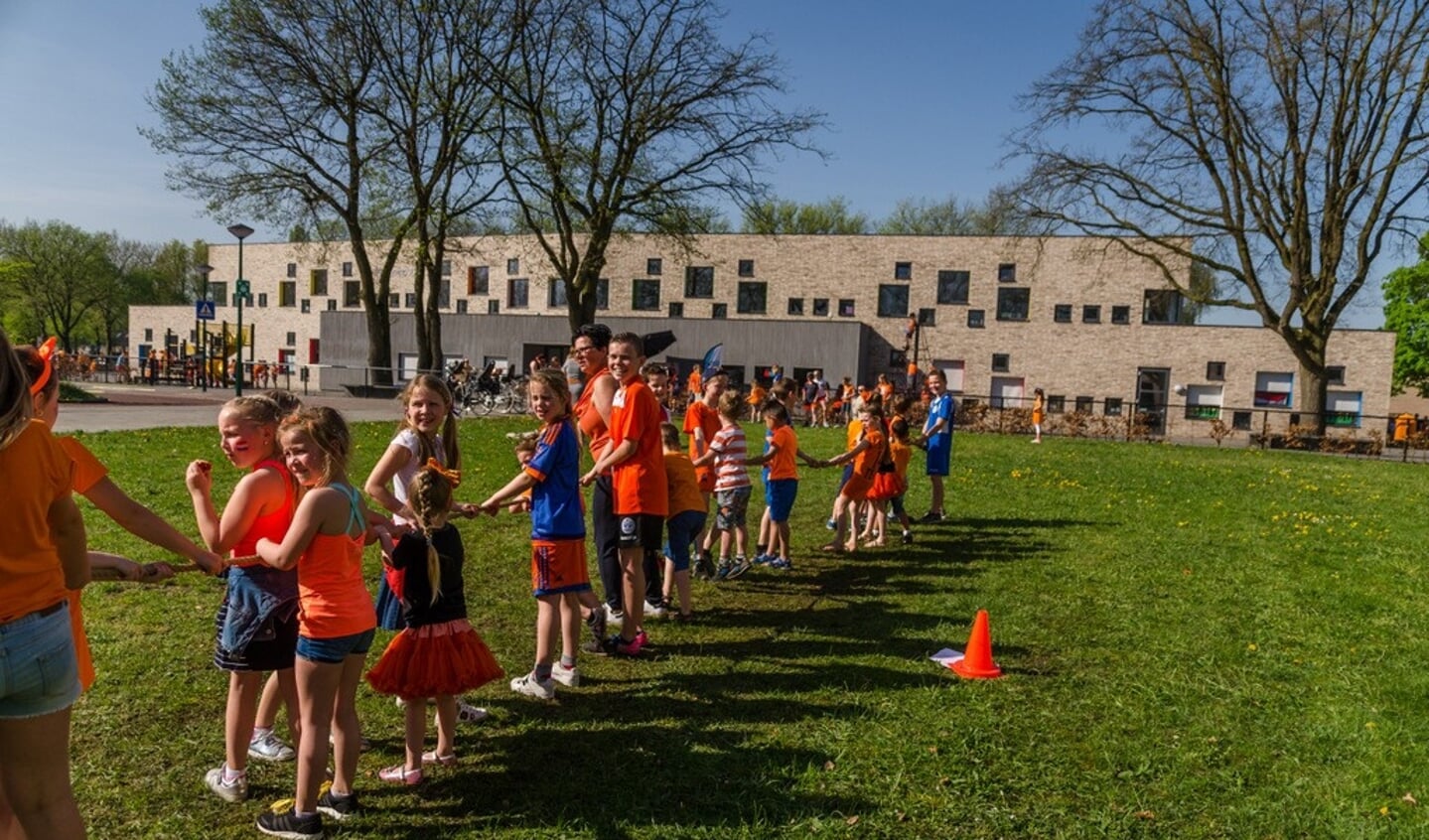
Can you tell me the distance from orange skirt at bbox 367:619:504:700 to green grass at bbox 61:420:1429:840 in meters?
0.45

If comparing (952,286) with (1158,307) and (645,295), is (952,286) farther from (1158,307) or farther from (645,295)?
(645,295)

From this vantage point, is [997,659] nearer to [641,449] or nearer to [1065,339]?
[641,449]

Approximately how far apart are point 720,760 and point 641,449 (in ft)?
6.53

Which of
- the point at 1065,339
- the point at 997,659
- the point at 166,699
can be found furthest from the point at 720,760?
the point at 1065,339

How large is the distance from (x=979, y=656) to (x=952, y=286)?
131 ft

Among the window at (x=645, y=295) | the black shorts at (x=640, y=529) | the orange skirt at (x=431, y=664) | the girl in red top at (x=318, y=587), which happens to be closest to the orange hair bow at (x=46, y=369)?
the girl in red top at (x=318, y=587)

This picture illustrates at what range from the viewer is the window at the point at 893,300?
43844 millimetres

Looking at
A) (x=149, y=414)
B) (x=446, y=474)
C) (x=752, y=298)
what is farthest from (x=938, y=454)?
(x=752, y=298)

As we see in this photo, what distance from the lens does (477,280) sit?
169 feet

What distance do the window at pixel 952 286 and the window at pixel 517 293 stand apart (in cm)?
2200

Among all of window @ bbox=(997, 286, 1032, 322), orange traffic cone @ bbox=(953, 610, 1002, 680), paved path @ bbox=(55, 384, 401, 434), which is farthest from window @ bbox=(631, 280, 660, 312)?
orange traffic cone @ bbox=(953, 610, 1002, 680)

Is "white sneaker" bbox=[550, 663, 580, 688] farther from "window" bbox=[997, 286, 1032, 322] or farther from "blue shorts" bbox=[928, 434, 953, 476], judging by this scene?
"window" bbox=[997, 286, 1032, 322]

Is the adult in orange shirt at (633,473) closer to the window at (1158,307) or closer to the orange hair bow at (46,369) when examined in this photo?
the orange hair bow at (46,369)

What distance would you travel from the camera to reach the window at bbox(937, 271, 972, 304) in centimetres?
4316
